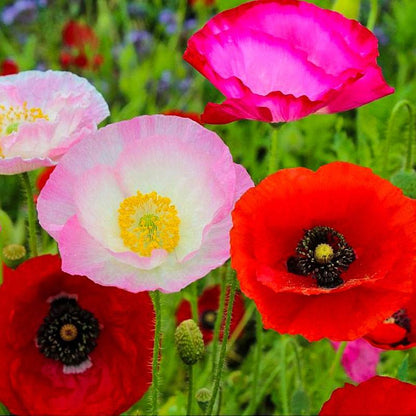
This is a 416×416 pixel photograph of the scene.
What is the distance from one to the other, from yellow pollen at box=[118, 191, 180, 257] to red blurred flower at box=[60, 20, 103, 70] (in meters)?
1.66

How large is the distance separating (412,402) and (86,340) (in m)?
0.31

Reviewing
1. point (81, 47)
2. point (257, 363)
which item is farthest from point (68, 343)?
point (81, 47)

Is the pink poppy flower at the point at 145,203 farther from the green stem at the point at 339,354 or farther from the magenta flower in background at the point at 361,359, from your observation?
the magenta flower in background at the point at 361,359

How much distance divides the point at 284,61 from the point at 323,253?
15 centimetres

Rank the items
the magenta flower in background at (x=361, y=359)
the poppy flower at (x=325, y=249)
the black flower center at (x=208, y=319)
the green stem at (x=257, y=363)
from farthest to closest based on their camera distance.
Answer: the black flower center at (x=208, y=319) → the magenta flower in background at (x=361, y=359) → the green stem at (x=257, y=363) → the poppy flower at (x=325, y=249)

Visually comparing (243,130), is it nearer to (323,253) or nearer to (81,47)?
(81,47)

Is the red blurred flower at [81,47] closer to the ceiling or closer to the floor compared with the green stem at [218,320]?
closer to the floor

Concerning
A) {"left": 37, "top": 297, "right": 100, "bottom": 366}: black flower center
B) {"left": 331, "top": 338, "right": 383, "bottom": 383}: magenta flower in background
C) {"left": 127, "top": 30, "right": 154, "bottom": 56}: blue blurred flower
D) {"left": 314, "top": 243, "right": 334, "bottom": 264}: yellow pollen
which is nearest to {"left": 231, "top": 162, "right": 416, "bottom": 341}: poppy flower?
{"left": 314, "top": 243, "right": 334, "bottom": 264}: yellow pollen

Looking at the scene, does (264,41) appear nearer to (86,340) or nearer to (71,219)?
(71,219)

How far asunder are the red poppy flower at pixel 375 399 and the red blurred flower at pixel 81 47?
175 centimetres

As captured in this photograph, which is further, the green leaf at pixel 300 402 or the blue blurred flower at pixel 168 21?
the blue blurred flower at pixel 168 21

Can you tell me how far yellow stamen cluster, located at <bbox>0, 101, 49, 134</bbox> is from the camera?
681mm

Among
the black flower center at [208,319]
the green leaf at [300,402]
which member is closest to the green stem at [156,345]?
the green leaf at [300,402]

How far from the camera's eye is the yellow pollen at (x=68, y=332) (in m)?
0.72
